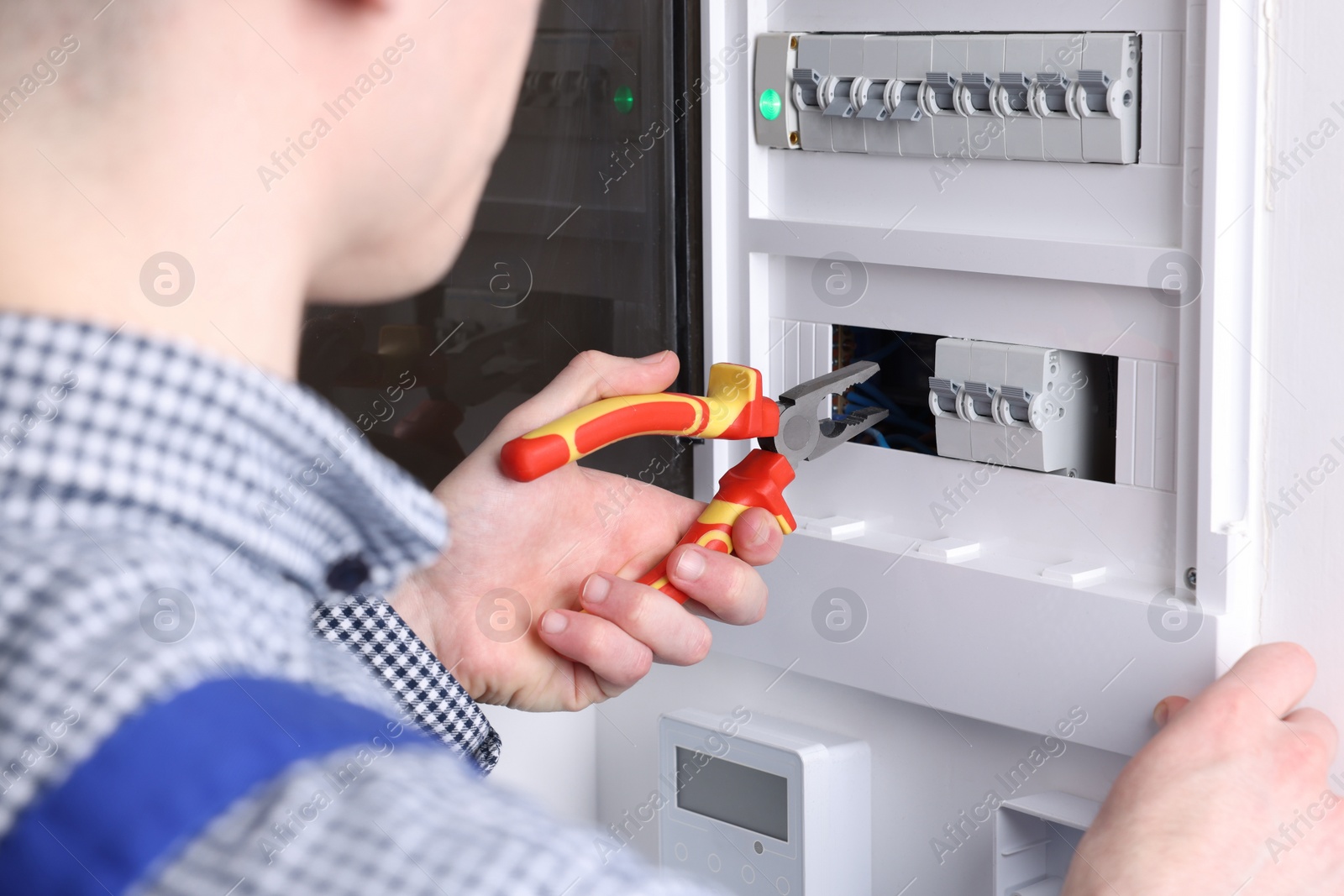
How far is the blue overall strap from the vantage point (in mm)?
249

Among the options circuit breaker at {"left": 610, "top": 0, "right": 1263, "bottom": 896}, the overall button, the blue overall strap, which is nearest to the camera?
the blue overall strap

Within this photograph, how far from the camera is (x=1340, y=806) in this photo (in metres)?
0.70

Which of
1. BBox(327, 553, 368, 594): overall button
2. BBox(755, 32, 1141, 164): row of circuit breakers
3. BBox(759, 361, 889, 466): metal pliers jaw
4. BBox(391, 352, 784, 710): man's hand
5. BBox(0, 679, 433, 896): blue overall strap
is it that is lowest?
BBox(391, 352, 784, 710): man's hand

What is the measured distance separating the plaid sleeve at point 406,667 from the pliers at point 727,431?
0.11 m

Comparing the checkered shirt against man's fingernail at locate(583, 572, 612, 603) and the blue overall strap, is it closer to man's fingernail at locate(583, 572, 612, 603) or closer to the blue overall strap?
the blue overall strap

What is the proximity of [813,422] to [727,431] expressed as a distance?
8 cm

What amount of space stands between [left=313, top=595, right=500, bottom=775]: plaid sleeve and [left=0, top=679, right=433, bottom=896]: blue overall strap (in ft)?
1.15

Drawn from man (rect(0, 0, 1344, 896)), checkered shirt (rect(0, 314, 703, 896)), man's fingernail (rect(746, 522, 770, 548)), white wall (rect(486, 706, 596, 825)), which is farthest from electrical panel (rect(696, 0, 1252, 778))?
checkered shirt (rect(0, 314, 703, 896))

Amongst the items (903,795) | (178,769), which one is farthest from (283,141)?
(903,795)

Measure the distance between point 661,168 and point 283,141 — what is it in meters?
0.62

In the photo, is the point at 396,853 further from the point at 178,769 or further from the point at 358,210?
the point at 358,210

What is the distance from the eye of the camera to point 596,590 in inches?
31.5

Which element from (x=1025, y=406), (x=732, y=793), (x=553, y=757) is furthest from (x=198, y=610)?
(x=553, y=757)

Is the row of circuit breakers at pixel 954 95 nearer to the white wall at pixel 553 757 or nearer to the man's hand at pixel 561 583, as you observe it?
the man's hand at pixel 561 583
